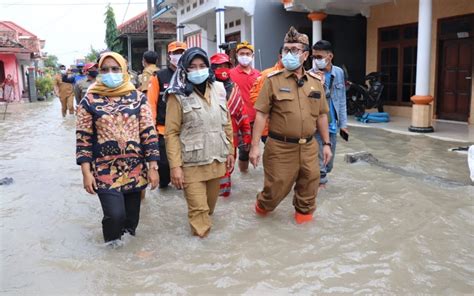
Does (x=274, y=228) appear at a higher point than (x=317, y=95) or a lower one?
lower

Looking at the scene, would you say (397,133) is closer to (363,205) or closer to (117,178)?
(363,205)

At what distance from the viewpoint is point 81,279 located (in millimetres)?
3340

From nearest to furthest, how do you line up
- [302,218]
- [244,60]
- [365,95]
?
[302,218] → [244,60] → [365,95]

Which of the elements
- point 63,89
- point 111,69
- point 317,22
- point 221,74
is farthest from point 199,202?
point 63,89

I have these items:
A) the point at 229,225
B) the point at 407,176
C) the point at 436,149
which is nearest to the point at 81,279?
the point at 229,225

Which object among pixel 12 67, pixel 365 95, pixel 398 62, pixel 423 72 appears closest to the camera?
pixel 423 72

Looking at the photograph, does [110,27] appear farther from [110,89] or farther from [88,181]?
[88,181]

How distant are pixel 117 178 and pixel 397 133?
7.44m

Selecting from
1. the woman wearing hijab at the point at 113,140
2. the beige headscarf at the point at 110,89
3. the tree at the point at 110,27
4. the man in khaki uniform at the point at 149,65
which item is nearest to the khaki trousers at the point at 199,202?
the woman wearing hijab at the point at 113,140

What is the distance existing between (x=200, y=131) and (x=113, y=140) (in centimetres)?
69

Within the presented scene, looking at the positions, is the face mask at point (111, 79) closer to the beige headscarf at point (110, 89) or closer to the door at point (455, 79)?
the beige headscarf at point (110, 89)

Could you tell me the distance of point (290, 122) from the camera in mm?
4062

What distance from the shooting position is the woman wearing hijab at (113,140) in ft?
11.6

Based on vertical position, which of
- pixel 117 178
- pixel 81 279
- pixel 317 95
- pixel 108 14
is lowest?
pixel 81 279
